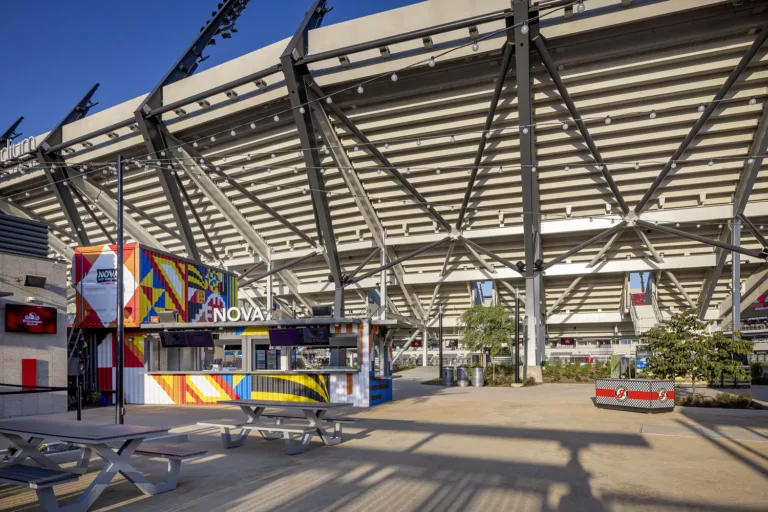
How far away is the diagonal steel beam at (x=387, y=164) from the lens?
21.5m

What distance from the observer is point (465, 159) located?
77.7 feet

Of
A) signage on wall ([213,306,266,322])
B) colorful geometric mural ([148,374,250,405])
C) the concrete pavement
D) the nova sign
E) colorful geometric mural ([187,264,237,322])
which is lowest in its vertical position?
colorful geometric mural ([148,374,250,405])

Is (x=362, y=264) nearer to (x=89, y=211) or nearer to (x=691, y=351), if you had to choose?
(x=89, y=211)

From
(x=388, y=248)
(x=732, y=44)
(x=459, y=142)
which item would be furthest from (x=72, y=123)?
(x=732, y=44)

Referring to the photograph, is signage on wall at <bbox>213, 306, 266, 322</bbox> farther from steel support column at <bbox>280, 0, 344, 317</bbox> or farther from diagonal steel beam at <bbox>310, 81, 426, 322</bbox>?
diagonal steel beam at <bbox>310, 81, 426, 322</bbox>

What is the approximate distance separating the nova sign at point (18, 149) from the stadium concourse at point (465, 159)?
0.37 feet

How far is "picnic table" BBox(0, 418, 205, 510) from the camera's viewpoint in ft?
19.1

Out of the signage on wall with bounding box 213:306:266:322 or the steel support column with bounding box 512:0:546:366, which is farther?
the signage on wall with bounding box 213:306:266:322

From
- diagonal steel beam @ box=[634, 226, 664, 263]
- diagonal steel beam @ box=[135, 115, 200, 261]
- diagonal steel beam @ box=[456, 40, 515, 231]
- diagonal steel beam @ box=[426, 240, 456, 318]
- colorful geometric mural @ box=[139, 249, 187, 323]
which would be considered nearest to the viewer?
diagonal steel beam @ box=[456, 40, 515, 231]

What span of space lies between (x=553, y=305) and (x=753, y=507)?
26.0 meters

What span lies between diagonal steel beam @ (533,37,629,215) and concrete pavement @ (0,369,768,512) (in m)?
10.3

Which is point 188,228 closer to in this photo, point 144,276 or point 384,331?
point 144,276

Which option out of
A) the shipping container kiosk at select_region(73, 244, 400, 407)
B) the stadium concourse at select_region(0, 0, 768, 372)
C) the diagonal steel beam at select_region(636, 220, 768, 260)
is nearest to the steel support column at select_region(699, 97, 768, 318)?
the stadium concourse at select_region(0, 0, 768, 372)

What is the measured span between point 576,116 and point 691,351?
8.35 meters
